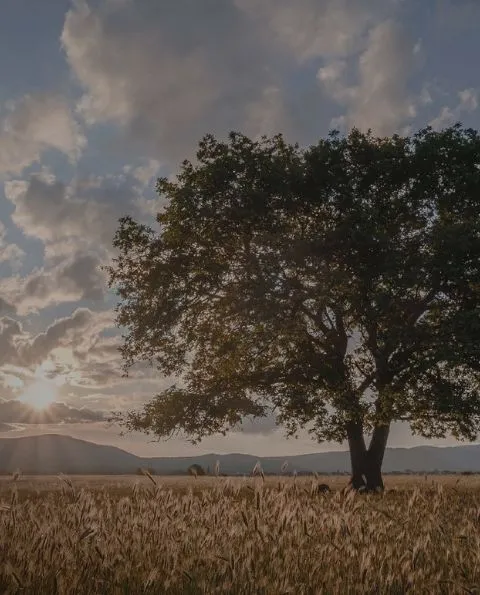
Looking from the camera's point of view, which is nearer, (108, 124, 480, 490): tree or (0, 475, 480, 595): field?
(0, 475, 480, 595): field

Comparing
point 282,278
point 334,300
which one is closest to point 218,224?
point 282,278

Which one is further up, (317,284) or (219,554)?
(317,284)

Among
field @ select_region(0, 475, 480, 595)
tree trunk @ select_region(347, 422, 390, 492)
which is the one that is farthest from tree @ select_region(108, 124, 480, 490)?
field @ select_region(0, 475, 480, 595)

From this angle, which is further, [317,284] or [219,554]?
[317,284]

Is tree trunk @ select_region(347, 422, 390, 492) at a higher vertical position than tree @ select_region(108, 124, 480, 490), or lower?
lower

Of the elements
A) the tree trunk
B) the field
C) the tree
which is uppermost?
the tree

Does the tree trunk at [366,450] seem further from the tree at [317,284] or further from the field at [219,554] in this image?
the field at [219,554]

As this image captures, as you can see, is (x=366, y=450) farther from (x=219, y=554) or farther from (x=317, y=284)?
(x=219, y=554)

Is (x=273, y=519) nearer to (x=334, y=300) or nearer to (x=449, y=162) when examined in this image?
(x=334, y=300)

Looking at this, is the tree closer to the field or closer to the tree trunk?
the tree trunk

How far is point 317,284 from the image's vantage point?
77.6 ft

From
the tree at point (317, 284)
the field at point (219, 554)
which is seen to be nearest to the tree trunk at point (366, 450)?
the tree at point (317, 284)

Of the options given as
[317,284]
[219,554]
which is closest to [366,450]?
[317,284]

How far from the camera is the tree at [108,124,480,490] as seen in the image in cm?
2406
